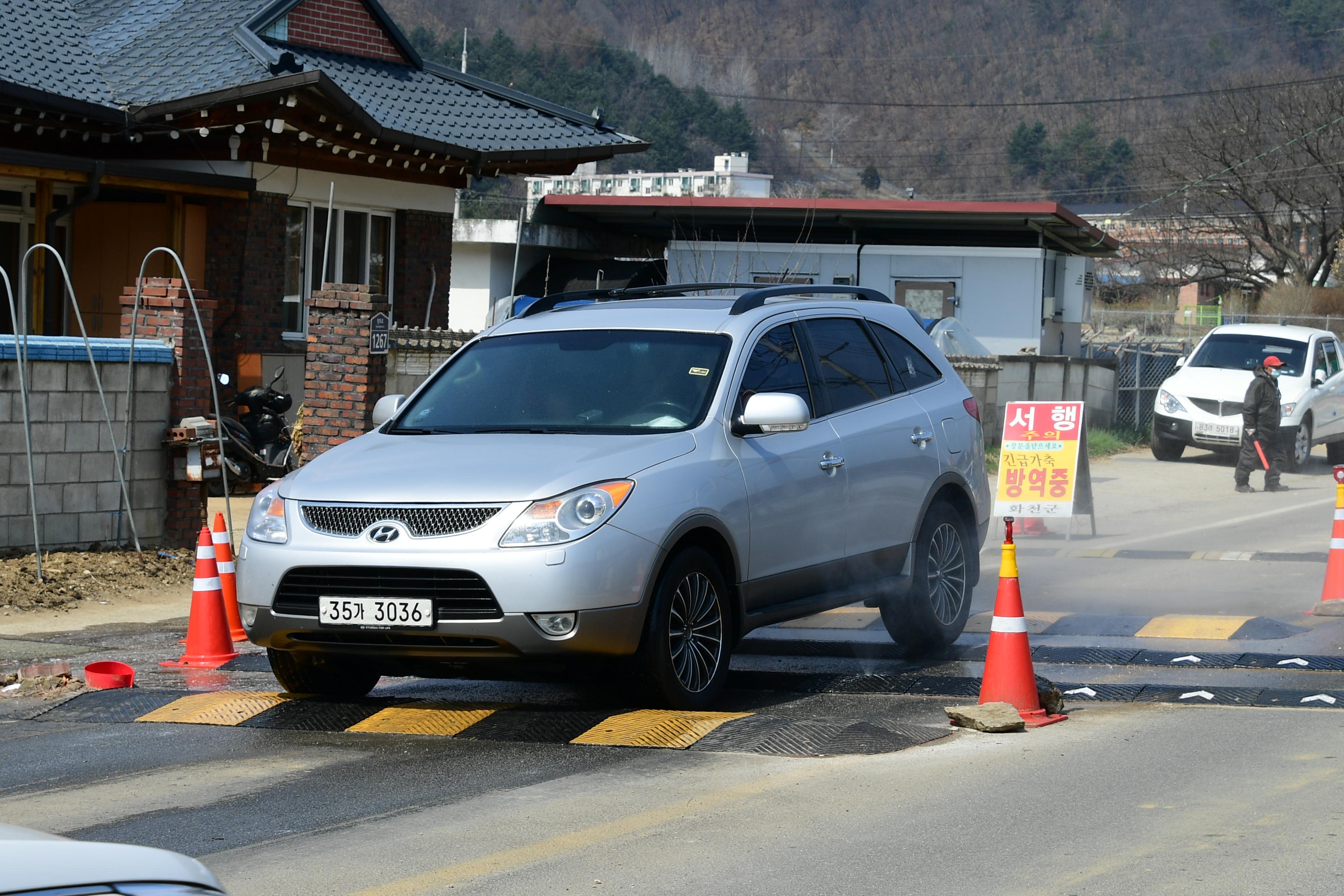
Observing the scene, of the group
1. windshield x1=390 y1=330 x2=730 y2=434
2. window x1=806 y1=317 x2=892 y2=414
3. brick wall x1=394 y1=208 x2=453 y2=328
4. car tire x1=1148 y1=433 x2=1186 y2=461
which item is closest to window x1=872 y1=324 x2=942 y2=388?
window x1=806 y1=317 x2=892 y2=414

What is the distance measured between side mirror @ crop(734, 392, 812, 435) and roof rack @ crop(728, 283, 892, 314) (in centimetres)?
80

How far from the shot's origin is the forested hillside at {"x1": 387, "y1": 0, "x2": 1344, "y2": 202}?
128 m

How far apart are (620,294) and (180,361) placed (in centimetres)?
493

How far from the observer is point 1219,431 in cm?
2261

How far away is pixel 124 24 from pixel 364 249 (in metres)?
4.20

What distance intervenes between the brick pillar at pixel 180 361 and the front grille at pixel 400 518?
5962mm

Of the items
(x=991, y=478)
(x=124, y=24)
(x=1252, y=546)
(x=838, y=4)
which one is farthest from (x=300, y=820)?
(x=838, y=4)

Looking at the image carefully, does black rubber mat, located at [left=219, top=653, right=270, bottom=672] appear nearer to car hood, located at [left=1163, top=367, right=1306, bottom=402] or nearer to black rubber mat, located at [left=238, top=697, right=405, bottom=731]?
black rubber mat, located at [left=238, top=697, right=405, bottom=731]

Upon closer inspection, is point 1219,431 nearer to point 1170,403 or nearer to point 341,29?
point 1170,403

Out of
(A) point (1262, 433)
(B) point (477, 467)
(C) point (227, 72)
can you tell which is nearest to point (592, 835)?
(B) point (477, 467)

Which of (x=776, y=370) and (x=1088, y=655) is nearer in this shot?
(x=776, y=370)

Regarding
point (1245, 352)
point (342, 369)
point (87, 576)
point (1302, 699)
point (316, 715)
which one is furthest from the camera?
point (1245, 352)

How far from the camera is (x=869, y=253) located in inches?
1228

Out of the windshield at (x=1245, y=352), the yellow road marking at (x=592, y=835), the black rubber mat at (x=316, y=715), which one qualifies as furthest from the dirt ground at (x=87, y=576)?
the windshield at (x=1245, y=352)
